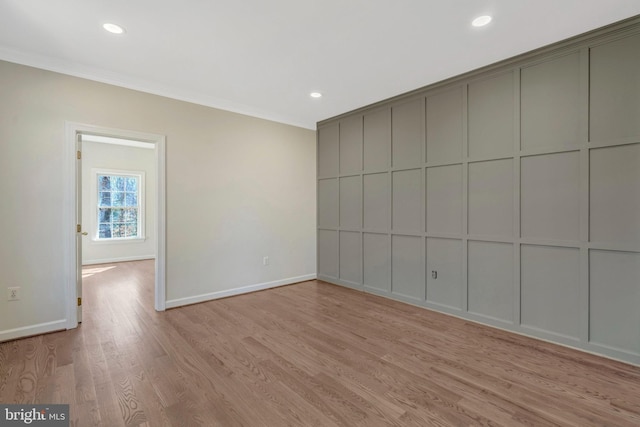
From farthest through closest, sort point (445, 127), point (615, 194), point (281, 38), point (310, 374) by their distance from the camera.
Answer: point (445, 127), point (281, 38), point (615, 194), point (310, 374)

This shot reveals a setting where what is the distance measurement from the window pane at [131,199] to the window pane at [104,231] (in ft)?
2.20

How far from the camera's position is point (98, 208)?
22.2 feet

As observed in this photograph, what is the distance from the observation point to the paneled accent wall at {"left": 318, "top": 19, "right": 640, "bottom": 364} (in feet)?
7.90

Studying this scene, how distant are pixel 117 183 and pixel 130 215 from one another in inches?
32.1

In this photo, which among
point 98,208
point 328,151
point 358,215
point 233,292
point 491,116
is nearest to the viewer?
point 491,116

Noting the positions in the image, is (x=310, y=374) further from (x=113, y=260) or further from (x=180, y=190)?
(x=113, y=260)

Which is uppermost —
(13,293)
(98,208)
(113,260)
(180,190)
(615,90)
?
(615,90)

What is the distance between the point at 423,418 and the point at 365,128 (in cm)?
366

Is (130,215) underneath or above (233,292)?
above

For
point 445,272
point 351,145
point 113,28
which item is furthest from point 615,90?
point 113,28

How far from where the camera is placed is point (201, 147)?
→ 3.94m

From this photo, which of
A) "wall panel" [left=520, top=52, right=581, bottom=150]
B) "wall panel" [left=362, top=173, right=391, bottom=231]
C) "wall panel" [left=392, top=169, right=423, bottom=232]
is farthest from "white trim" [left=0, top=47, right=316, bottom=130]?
"wall panel" [left=520, top=52, right=581, bottom=150]

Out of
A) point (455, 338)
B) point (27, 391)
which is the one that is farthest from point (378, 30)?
point (27, 391)

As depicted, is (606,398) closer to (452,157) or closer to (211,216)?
(452,157)
